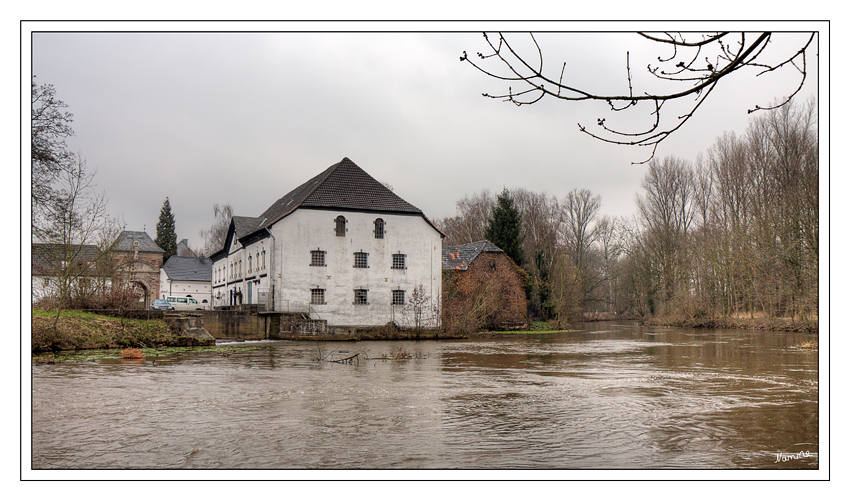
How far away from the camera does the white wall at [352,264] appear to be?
3669 cm

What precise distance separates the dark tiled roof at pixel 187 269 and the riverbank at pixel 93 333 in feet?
177

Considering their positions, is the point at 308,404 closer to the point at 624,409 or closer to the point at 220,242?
the point at 624,409

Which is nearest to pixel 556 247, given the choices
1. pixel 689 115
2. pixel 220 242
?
pixel 220 242

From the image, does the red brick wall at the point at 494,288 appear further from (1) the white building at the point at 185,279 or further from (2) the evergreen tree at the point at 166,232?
(2) the evergreen tree at the point at 166,232

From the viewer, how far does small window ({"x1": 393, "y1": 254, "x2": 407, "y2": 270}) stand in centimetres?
3891

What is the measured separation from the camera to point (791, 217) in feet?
99.2

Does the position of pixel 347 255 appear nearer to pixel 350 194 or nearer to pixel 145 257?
pixel 350 194

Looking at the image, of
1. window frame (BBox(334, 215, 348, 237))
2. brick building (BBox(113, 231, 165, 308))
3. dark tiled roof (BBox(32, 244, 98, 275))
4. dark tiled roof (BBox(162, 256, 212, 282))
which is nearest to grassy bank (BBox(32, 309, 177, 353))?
dark tiled roof (BBox(32, 244, 98, 275))

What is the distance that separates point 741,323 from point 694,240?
825 centimetres

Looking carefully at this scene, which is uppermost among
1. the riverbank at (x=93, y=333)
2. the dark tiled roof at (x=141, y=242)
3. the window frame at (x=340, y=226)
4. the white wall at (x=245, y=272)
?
the dark tiled roof at (x=141, y=242)

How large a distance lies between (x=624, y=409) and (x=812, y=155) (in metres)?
31.0

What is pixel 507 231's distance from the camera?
159 ft

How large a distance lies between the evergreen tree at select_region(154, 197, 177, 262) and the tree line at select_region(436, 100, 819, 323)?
1756 inches

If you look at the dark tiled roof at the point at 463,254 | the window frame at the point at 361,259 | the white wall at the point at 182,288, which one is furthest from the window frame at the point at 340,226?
the white wall at the point at 182,288
